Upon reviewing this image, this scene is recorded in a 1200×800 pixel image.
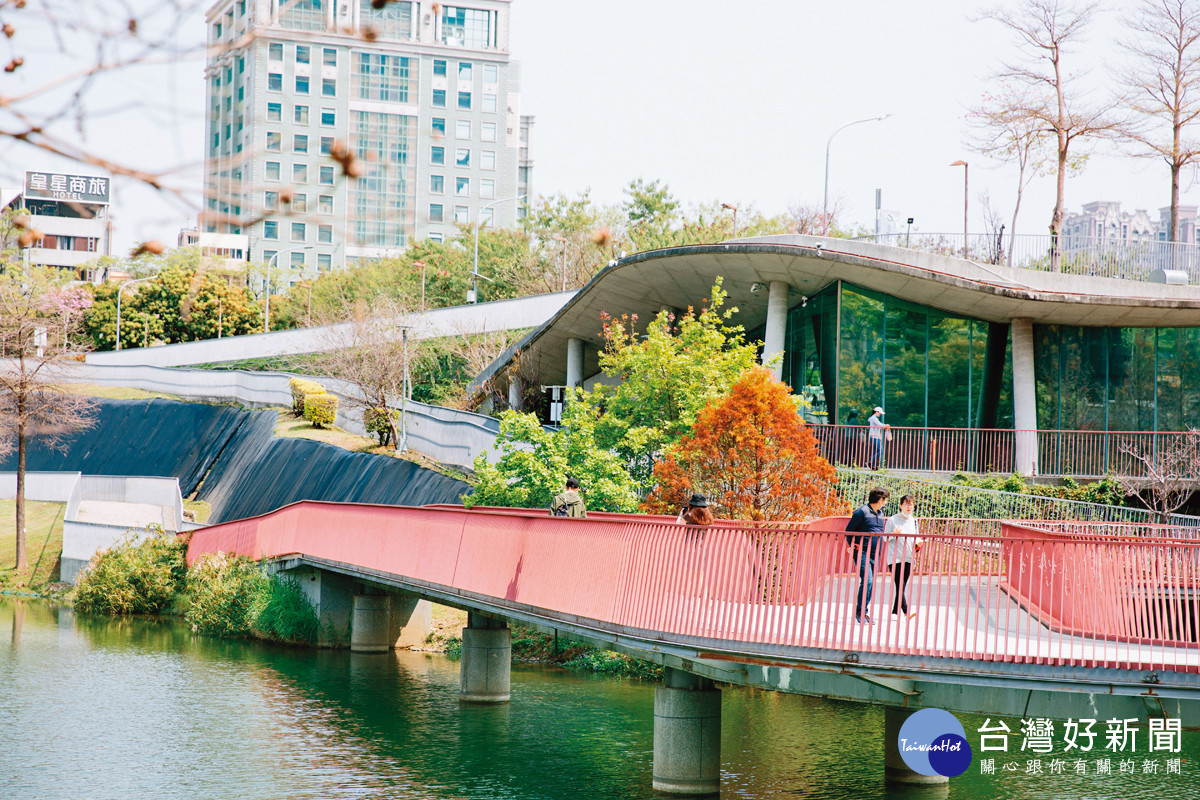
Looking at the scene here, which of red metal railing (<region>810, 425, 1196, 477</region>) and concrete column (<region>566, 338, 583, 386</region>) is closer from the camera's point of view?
red metal railing (<region>810, 425, 1196, 477</region>)

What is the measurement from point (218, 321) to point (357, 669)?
49733 mm

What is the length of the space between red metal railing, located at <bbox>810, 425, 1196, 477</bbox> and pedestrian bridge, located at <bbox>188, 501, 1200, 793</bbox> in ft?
46.4

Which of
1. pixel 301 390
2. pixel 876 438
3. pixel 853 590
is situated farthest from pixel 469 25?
pixel 853 590

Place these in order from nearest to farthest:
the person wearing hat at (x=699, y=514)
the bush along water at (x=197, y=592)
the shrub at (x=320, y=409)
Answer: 1. the person wearing hat at (x=699, y=514)
2. the bush along water at (x=197, y=592)
3. the shrub at (x=320, y=409)

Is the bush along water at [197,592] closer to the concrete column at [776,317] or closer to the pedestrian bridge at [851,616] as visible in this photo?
the pedestrian bridge at [851,616]

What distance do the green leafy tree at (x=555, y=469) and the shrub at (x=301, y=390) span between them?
76.1 feet

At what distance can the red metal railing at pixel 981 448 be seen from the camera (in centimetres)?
3088

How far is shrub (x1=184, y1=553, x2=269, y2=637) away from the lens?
3019 centimetres

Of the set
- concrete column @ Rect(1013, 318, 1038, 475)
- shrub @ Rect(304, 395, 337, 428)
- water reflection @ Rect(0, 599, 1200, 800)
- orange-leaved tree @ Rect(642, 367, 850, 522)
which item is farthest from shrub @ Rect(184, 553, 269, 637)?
concrete column @ Rect(1013, 318, 1038, 475)

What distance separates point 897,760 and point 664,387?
1139cm

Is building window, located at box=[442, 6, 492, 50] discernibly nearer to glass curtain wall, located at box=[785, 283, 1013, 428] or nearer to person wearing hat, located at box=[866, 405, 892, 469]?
glass curtain wall, located at box=[785, 283, 1013, 428]

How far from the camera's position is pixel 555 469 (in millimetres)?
25734

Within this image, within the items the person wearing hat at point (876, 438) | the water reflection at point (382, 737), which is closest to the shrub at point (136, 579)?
the water reflection at point (382, 737)

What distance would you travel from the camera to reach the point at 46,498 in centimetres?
4541
